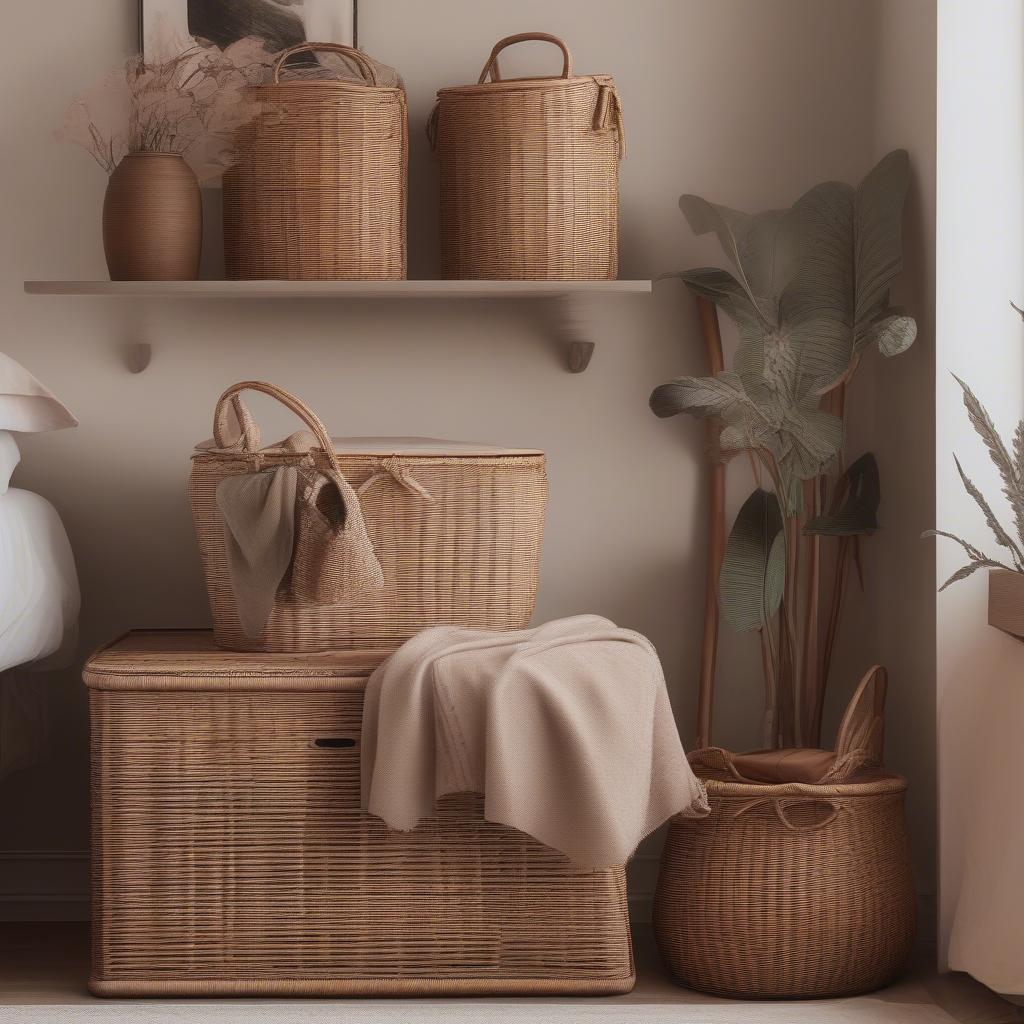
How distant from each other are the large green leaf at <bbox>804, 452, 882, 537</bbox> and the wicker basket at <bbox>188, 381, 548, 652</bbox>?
1.78 ft

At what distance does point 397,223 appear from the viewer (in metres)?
2.30

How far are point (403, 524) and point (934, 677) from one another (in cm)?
93

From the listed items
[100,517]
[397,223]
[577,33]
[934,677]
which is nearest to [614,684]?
[934,677]

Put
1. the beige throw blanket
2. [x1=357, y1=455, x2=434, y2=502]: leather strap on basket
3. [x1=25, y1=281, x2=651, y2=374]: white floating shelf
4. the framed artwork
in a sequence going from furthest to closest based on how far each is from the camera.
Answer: the framed artwork
[x1=25, y1=281, x2=651, y2=374]: white floating shelf
[x1=357, y1=455, x2=434, y2=502]: leather strap on basket
the beige throw blanket

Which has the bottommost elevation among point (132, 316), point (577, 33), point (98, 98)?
point (132, 316)

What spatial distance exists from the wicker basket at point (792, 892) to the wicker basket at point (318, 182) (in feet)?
3.61

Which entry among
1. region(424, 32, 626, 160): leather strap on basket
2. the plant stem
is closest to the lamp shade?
region(424, 32, 626, 160): leather strap on basket

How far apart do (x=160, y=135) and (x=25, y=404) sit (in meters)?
0.53

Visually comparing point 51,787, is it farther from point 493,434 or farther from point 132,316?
point 493,434

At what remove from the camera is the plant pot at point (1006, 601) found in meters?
1.95

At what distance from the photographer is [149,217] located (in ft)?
7.38

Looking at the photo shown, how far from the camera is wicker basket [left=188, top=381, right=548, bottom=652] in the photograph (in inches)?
82.6

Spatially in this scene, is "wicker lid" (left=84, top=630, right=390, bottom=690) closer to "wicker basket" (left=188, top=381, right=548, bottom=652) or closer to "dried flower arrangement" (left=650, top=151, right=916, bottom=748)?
"wicker basket" (left=188, top=381, right=548, bottom=652)

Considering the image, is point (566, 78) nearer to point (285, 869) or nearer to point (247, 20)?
point (247, 20)
